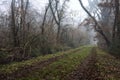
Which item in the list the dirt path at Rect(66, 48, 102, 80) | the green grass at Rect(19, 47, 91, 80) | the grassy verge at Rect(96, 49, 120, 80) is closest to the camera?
the dirt path at Rect(66, 48, 102, 80)

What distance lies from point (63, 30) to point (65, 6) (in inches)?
282

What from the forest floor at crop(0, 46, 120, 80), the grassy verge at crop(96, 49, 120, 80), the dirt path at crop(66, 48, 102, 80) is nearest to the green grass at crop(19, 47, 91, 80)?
the forest floor at crop(0, 46, 120, 80)

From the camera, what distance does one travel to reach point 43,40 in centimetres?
3017

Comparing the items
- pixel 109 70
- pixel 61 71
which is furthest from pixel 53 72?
pixel 109 70

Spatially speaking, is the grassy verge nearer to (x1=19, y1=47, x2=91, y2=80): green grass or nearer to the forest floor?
the forest floor

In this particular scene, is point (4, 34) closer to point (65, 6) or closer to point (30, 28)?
point (30, 28)

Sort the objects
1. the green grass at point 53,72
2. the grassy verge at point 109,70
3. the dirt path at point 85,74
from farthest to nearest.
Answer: the grassy verge at point 109,70 → the green grass at point 53,72 → the dirt path at point 85,74

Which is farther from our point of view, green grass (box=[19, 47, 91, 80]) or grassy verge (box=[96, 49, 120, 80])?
grassy verge (box=[96, 49, 120, 80])

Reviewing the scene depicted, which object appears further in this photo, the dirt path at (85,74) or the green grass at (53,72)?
the green grass at (53,72)

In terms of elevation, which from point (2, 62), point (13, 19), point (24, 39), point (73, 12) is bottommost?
point (2, 62)

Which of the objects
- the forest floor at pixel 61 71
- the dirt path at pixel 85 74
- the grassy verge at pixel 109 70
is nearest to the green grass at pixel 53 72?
the forest floor at pixel 61 71

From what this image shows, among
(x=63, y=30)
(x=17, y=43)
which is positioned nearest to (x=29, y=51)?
(x=17, y=43)

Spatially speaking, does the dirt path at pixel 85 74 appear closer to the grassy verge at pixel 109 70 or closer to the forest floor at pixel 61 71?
the forest floor at pixel 61 71

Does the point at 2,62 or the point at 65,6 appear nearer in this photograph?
the point at 2,62
